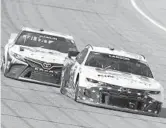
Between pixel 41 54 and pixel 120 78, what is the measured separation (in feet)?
11.7

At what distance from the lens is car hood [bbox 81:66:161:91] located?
1502 centimetres

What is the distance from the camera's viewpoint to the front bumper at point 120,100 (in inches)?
585

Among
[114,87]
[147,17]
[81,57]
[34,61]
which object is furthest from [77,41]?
[114,87]

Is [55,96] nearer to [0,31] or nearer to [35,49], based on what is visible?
[35,49]

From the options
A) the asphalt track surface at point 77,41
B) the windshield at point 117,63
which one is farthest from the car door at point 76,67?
the asphalt track surface at point 77,41

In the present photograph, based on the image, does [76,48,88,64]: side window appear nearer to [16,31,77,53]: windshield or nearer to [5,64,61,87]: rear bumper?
[5,64,61,87]: rear bumper

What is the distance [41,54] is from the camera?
59.9 feet

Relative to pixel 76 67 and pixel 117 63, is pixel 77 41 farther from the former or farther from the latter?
pixel 76 67

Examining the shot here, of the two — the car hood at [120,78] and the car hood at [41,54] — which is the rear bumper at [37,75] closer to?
the car hood at [41,54]

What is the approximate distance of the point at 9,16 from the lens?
33.4 metres

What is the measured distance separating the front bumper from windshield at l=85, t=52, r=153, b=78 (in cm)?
134

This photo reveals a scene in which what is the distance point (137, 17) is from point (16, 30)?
34.9 ft

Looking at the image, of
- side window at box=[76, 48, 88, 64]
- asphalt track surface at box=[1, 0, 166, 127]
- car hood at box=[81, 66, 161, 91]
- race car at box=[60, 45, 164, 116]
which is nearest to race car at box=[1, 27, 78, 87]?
asphalt track surface at box=[1, 0, 166, 127]

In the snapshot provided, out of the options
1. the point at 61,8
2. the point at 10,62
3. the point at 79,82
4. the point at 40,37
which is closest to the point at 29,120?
the point at 79,82
